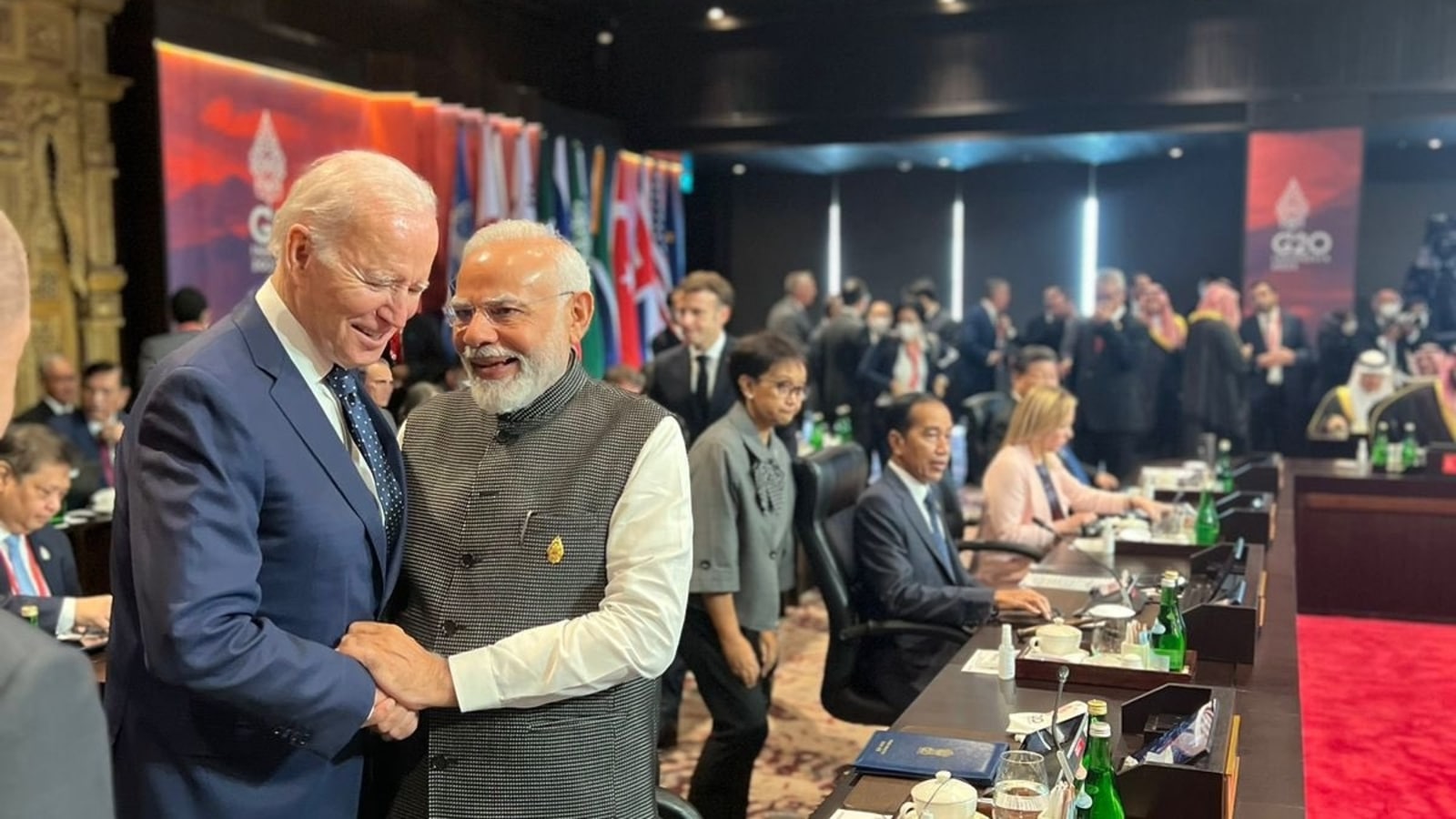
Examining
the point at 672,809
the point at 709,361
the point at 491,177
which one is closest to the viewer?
the point at 672,809

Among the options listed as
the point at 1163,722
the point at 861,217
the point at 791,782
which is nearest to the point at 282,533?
→ the point at 1163,722

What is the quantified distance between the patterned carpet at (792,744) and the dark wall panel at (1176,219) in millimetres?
8297

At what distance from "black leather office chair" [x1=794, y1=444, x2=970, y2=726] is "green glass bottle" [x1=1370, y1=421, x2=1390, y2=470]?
10.9 feet

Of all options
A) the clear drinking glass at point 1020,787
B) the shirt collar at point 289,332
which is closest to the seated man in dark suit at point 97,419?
the shirt collar at point 289,332

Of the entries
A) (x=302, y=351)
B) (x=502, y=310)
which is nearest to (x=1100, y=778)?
(x=502, y=310)

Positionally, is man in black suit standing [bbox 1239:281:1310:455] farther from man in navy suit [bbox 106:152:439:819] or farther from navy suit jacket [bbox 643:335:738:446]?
man in navy suit [bbox 106:152:439:819]

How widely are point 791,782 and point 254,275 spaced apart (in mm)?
4874

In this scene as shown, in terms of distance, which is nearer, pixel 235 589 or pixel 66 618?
pixel 235 589

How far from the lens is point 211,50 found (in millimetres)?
6594

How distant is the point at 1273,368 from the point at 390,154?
6.32 meters

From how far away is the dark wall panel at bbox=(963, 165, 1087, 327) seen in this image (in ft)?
40.4

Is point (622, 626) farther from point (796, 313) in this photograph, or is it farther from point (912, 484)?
point (796, 313)

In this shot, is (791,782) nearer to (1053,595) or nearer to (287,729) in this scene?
(1053,595)

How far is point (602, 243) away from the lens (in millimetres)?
10133
